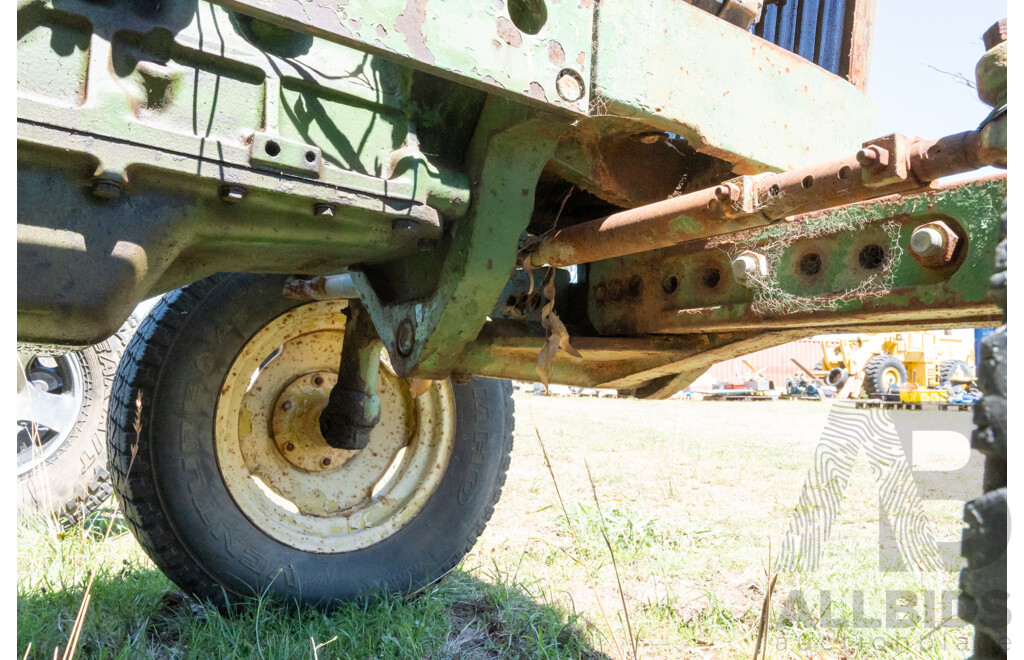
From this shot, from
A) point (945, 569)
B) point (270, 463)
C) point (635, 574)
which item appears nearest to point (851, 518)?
point (945, 569)

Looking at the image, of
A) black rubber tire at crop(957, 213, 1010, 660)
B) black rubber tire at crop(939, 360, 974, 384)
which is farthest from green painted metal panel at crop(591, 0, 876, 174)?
black rubber tire at crop(939, 360, 974, 384)

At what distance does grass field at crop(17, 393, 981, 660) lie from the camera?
2.10 metres

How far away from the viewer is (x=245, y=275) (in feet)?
8.04

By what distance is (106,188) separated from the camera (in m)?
1.15

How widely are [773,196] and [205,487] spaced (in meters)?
1.85

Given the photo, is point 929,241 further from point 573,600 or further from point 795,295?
point 573,600

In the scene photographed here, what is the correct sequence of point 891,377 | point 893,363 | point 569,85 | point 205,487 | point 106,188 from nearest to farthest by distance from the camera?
point 106,188 → point 569,85 → point 205,487 → point 893,363 → point 891,377

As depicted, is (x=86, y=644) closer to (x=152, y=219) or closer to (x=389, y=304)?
(x=389, y=304)

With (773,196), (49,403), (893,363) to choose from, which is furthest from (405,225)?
(893,363)

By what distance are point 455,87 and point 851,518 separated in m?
3.60

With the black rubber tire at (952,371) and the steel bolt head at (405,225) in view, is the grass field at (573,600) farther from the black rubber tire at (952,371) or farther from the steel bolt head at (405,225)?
the black rubber tire at (952,371)

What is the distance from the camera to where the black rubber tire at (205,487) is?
2.21m

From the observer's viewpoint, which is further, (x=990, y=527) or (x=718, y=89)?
(x=718, y=89)

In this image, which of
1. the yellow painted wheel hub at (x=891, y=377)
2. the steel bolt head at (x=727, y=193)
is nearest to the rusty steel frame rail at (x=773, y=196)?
the steel bolt head at (x=727, y=193)
